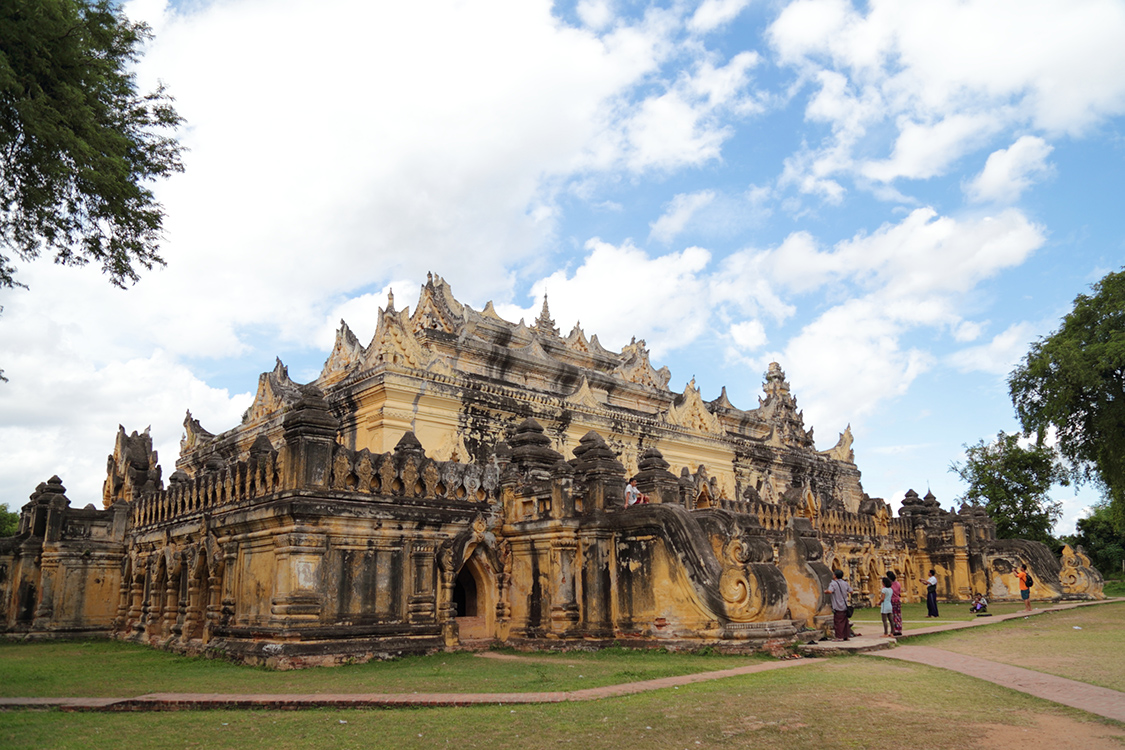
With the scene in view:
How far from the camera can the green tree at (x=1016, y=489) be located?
45.8 m

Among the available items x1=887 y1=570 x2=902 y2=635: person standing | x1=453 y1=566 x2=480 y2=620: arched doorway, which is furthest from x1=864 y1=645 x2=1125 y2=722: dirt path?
x1=453 y1=566 x2=480 y2=620: arched doorway

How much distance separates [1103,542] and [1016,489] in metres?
12.1

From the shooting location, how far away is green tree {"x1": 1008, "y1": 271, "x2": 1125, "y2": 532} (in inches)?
1217

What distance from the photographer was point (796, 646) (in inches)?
515

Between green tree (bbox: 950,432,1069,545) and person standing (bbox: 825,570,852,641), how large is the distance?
3527cm

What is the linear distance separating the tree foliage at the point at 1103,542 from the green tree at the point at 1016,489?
7.51 m

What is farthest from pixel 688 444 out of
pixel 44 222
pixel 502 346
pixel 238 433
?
pixel 44 222

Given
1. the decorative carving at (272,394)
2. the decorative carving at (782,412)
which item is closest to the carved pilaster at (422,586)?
the decorative carving at (272,394)

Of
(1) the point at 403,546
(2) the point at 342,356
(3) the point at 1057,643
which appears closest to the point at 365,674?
(1) the point at 403,546

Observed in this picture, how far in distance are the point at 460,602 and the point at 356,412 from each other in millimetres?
9501

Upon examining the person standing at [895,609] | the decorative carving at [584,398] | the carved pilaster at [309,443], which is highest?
the decorative carving at [584,398]

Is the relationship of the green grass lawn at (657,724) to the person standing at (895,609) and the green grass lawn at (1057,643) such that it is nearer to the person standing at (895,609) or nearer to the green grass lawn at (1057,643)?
the green grass lawn at (1057,643)

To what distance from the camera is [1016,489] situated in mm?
46969

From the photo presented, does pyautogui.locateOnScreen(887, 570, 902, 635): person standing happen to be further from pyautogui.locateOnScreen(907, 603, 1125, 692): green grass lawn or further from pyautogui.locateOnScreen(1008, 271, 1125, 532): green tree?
pyautogui.locateOnScreen(1008, 271, 1125, 532): green tree
